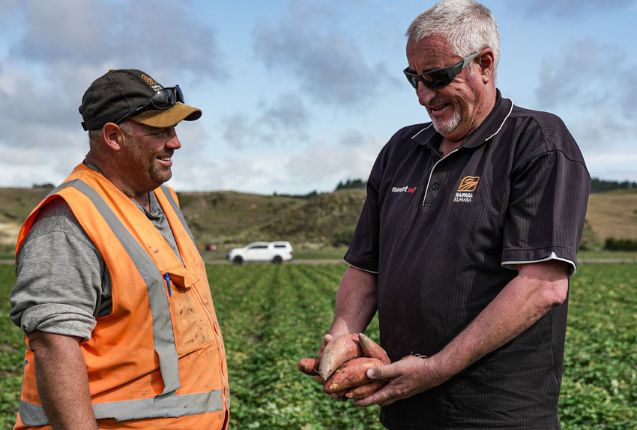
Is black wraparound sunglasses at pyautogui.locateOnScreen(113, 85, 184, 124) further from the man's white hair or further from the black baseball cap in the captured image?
the man's white hair

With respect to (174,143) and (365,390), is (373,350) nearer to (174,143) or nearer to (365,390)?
(365,390)

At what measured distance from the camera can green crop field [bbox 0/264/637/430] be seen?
6965 mm

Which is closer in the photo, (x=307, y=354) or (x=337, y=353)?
(x=337, y=353)

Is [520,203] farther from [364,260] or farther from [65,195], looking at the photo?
[65,195]

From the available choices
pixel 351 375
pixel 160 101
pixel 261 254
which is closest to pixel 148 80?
pixel 160 101

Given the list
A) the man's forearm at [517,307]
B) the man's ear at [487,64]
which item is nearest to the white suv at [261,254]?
the man's ear at [487,64]

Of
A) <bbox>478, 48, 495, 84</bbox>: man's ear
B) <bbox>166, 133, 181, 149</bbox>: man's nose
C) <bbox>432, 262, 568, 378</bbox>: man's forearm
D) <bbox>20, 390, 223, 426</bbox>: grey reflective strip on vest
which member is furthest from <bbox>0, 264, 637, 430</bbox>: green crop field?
<bbox>478, 48, 495, 84</bbox>: man's ear

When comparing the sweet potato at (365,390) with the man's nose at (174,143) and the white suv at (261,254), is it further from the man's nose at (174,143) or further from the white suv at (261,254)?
the white suv at (261,254)

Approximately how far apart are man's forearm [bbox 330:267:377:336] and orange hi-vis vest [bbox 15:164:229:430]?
0.66m

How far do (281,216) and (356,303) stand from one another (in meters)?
85.2

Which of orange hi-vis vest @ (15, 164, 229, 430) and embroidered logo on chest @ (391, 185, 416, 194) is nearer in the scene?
orange hi-vis vest @ (15, 164, 229, 430)

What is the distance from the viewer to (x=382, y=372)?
2.61m

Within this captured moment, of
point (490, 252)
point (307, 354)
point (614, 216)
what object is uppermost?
point (614, 216)

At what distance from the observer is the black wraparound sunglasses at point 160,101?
9.88ft
